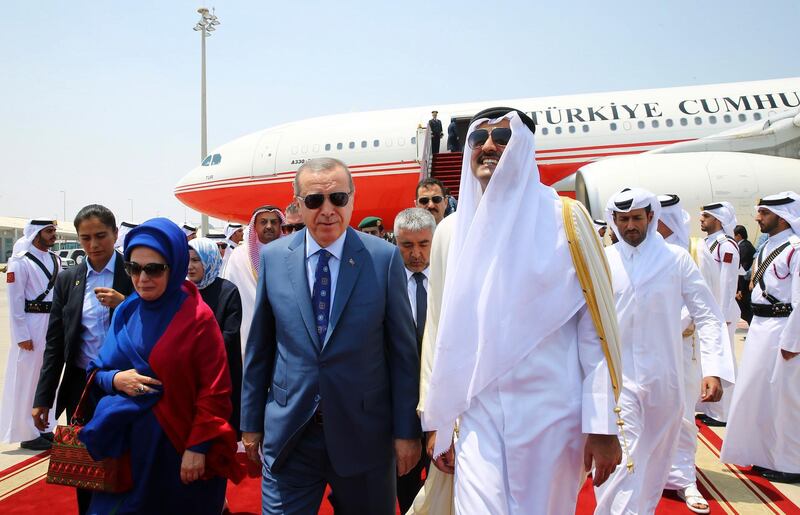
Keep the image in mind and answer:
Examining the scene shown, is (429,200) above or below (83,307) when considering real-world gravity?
→ above

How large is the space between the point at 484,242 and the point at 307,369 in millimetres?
846

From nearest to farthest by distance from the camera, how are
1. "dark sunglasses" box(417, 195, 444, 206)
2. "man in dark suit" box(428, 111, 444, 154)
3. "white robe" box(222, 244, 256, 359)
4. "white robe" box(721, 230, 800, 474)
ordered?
"white robe" box(222, 244, 256, 359)
"white robe" box(721, 230, 800, 474)
"dark sunglasses" box(417, 195, 444, 206)
"man in dark suit" box(428, 111, 444, 154)

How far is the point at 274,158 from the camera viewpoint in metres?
15.6

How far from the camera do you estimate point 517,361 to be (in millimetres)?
2076

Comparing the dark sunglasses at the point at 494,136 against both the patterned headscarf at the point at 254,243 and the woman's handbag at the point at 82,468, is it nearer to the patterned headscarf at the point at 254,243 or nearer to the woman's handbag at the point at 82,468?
the woman's handbag at the point at 82,468

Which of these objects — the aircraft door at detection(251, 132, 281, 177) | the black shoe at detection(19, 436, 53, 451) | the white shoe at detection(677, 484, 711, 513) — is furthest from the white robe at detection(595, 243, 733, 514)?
the aircraft door at detection(251, 132, 281, 177)

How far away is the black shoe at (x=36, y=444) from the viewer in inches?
213

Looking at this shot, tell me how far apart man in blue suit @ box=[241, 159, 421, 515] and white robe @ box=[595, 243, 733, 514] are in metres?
1.62

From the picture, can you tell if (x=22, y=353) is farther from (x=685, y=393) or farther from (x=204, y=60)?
(x=204, y=60)

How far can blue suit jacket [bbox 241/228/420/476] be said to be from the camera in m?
2.26

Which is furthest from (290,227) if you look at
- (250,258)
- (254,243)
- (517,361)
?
(517,361)

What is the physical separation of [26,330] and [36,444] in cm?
108

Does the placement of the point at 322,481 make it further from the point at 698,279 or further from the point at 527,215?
the point at 698,279

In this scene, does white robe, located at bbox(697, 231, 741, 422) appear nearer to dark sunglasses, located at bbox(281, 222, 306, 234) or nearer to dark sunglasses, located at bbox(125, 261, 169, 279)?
dark sunglasses, located at bbox(281, 222, 306, 234)
